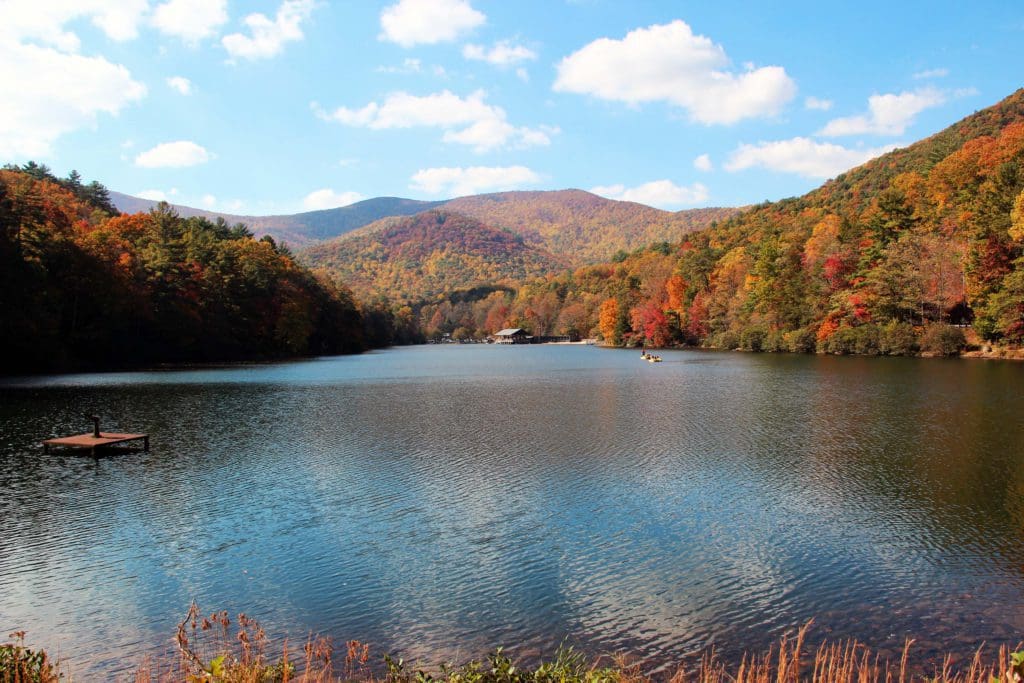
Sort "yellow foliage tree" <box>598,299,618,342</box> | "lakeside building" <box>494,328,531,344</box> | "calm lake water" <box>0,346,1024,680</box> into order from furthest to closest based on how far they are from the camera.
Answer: "lakeside building" <box>494,328,531,344</box>
"yellow foliage tree" <box>598,299,618,342</box>
"calm lake water" <box>0,346,1024,680</box>


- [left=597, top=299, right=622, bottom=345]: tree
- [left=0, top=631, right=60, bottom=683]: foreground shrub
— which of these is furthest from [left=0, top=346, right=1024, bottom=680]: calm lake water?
[left=597, top=299, right=622, bottom=345]: tree

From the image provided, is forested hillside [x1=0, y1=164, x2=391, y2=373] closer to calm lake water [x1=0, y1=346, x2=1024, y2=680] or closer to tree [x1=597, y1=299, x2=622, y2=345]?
calm lake water [x1=0, y1=346, x2=1024, y2=680]

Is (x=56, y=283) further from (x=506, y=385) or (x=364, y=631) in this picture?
(x=364, y=631)

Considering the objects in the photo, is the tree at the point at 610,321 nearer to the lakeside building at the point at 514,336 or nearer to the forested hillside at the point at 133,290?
the forested hillside at the point at 133,290

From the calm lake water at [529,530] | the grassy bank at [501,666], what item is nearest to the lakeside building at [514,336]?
the calm lake water at [529,530]

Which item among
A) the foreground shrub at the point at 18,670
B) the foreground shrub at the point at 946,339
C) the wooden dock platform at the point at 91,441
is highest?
the foreground shrub at the point at 946,339

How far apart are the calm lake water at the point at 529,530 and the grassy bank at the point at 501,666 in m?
0.38

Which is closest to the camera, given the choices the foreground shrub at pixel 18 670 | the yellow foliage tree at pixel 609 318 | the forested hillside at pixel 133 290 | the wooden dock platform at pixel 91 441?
the foreground shrub at pixel 18 670

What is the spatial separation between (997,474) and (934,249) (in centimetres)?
5522

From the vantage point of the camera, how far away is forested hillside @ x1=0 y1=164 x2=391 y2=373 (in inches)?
2008

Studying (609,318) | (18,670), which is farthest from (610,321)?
(18,670)

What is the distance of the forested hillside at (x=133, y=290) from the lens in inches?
2008

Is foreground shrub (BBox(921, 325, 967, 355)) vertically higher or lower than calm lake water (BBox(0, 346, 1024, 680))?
higher

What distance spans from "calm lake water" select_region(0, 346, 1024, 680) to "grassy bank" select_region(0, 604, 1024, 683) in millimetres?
380
